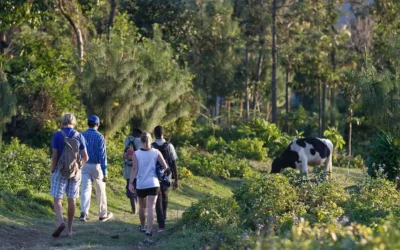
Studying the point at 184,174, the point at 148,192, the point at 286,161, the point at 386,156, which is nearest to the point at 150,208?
the point at 148,192

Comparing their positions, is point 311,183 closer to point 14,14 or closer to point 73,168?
point 73,168

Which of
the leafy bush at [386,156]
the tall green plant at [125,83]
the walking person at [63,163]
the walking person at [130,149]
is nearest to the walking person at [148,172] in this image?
the walking person at [63,163]

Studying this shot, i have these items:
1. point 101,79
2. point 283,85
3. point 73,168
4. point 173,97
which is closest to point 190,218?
point 73,168

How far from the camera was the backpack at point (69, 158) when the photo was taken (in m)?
13.1

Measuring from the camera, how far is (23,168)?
20.5m

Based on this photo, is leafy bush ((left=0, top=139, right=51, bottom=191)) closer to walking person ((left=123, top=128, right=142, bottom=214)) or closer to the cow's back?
walking person ((left=123, top=128, right=142, bottom=214))

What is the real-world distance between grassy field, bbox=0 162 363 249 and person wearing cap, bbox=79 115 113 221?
282 mm

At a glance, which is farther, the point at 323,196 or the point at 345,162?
the point at 345,162

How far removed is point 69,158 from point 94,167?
2.25 metres

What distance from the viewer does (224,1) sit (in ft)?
149

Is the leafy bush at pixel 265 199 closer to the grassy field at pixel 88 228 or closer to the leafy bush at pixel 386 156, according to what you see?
the grassy field at pixel 88 228

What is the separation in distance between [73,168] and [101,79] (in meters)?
→ 14.3

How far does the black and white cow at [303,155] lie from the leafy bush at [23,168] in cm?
582

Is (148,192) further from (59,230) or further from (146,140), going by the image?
(59,230)
